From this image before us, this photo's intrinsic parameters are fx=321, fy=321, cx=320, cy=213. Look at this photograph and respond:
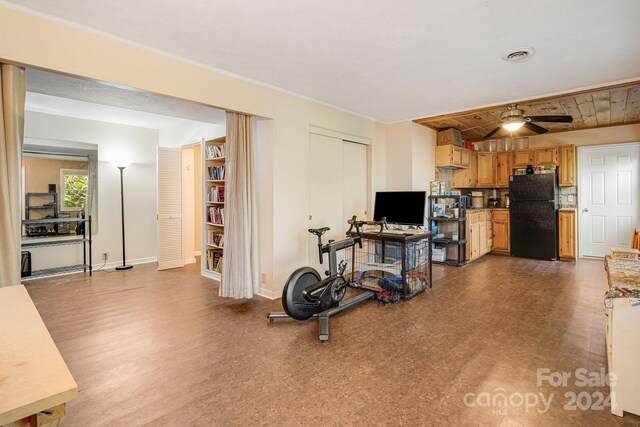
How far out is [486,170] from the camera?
7.18m

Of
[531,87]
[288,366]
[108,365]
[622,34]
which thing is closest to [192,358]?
[108,365]

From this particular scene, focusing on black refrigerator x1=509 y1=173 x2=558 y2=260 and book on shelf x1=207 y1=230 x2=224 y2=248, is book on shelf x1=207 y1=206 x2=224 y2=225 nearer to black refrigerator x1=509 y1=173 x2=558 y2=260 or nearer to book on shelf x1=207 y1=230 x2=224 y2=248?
book on shelf x1=207 y1=230 x2=224 y2=248

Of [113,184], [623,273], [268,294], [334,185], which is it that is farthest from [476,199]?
[113,184]

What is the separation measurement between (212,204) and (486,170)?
19.3ft

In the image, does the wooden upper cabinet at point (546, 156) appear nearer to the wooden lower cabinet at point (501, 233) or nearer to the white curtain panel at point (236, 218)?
the wooden lower cabinet at point (501, 233)

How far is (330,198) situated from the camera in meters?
4.79

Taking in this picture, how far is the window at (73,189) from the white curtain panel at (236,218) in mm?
3356

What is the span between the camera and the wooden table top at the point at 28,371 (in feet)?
2.52

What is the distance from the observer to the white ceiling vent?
2994 millimetres

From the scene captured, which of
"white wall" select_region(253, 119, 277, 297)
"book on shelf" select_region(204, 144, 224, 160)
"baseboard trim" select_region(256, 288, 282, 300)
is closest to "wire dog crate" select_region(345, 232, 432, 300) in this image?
"baseboard trim" select_region(256, 288, 282, 300)

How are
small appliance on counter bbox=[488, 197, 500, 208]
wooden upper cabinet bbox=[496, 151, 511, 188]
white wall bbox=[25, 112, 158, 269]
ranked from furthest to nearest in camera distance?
small appliance on counter bbox=[488, 197, 500, 208] < wooden upper cabinet bbox=[496, 151, 511, 188] < white wall bbox=[25, 112, 158, 269]

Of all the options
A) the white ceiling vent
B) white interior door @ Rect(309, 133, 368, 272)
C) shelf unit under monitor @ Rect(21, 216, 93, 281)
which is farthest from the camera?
shelf unit under monitor @ Rect(21, 216, 93, 281)

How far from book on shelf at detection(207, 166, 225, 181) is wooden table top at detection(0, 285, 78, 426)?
3.81 m

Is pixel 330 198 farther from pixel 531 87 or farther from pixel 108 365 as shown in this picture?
pixel 108 365
